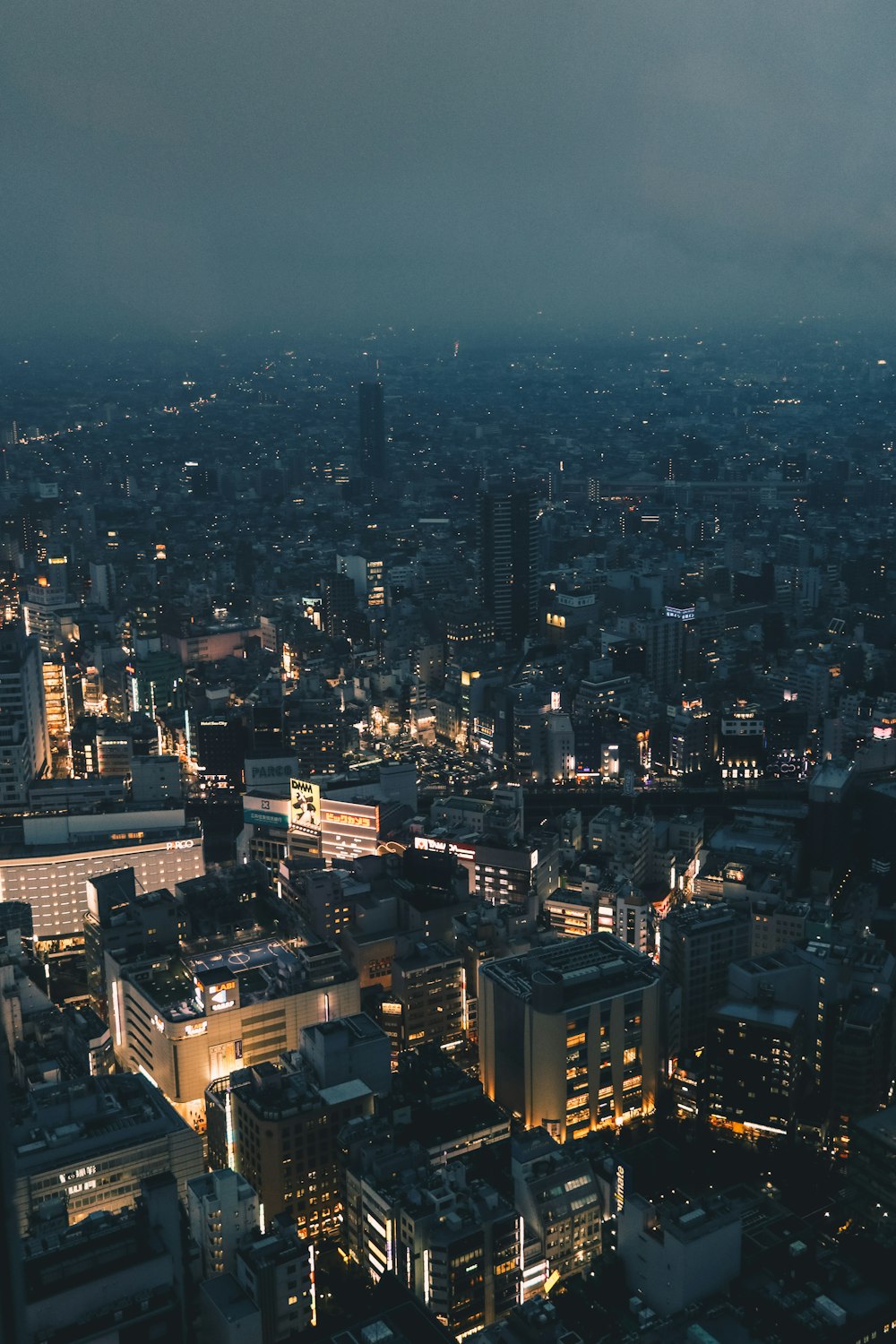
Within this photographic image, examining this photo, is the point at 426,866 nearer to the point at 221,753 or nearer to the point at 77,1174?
the point at 221,753

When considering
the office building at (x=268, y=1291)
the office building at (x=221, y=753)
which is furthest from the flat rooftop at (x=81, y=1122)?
the office building at (x=221, y=753)

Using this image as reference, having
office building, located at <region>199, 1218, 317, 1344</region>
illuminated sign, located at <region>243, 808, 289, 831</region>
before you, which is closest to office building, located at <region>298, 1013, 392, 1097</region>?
office building, located at <region>199, 1218, 317, 1344</region>

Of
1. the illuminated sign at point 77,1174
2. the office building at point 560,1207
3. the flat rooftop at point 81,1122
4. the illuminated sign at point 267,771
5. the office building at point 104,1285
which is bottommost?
the office building at point 560,1207

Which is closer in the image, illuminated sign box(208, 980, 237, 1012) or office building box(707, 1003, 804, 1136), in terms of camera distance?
office building box(707, 1003, 804, 1136)

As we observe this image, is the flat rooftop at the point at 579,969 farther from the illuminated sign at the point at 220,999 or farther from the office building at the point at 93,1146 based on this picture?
the office building at the point at 93,1146

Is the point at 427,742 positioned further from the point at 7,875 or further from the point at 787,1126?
the point at 787,1126

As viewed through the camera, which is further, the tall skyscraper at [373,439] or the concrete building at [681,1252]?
the tall skyscraper at [373,439]

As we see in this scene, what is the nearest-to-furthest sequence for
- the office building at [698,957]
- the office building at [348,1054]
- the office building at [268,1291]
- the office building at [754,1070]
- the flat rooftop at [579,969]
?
the office building at [268,1291] < the office building at [348,1054] < the office building at [754,1070] < the flat rooftop at [579,969] < the office building at [698,957]

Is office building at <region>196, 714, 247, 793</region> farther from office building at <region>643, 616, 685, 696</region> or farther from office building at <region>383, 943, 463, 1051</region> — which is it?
office building at <region>643, 616, 685, 696</region>
